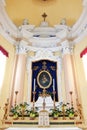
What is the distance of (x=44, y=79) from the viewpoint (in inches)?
222

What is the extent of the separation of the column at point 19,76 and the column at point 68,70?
4.53ft

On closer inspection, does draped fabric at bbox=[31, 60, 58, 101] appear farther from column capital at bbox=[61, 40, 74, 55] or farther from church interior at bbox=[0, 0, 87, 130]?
column capital at bbox=[61, 40, 74, 55]

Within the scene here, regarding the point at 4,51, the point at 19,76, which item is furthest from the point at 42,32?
the point at 19,76

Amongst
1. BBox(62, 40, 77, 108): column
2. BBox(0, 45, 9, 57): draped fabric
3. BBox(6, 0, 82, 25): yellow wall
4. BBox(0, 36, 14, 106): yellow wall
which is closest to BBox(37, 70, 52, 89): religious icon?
BBox(62, 40, 77, 108): column

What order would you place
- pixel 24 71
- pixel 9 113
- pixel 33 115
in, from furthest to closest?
pixel 24 71 < pixel 9 113 < pixel 33 115

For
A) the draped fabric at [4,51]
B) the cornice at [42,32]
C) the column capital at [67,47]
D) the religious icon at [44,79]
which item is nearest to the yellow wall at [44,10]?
the cornice at [42,32]

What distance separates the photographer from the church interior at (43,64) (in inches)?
166

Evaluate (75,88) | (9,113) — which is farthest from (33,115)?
(75,88)

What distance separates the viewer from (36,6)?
7.03 m

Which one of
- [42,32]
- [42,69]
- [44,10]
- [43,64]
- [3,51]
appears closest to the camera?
[3,51]

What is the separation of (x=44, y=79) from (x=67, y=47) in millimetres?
1443

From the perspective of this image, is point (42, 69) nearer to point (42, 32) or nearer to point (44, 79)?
point (44, 79)

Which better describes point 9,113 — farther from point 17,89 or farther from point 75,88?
point 75,88

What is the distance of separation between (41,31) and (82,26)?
65.7 inches
